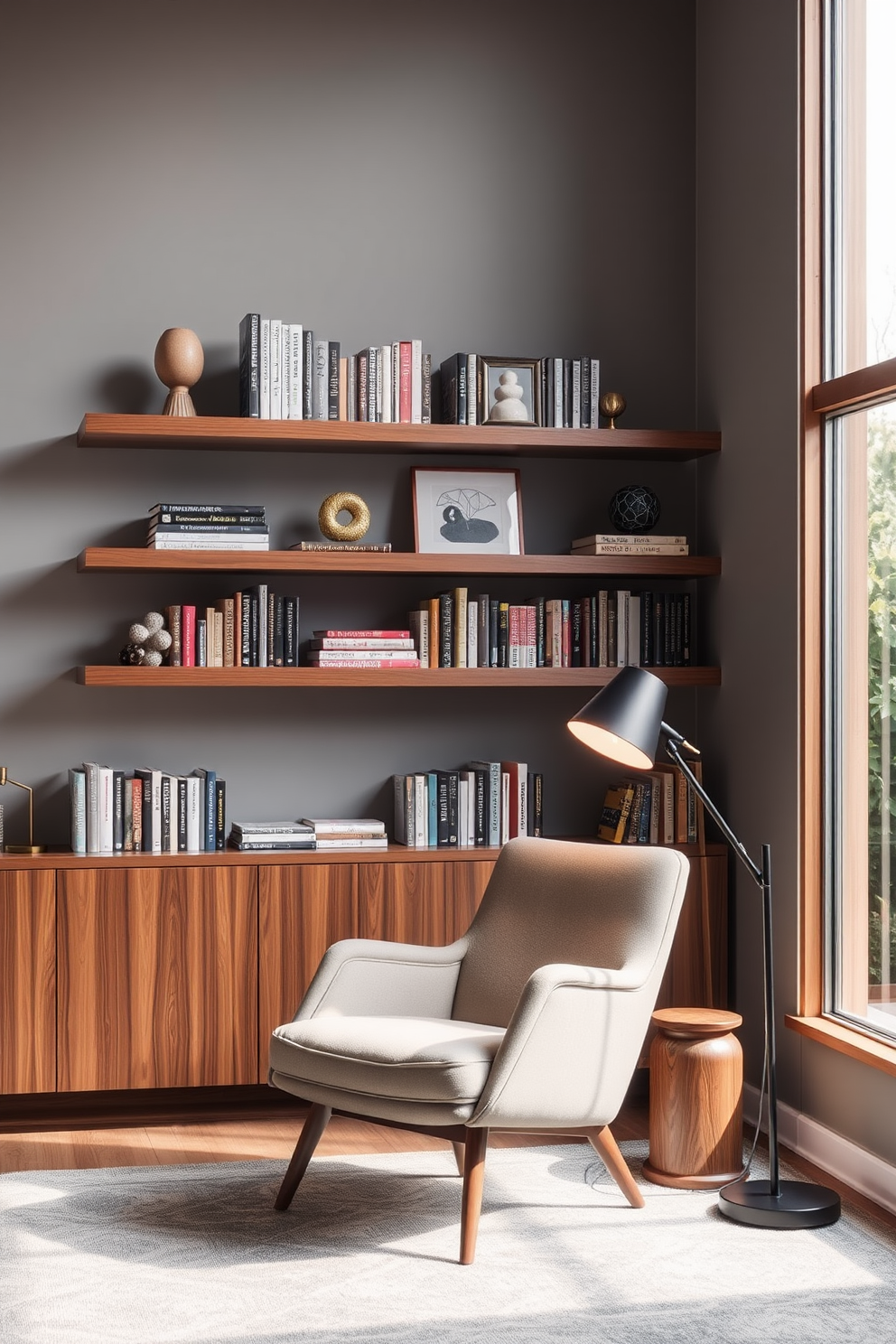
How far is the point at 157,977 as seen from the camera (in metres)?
4.04

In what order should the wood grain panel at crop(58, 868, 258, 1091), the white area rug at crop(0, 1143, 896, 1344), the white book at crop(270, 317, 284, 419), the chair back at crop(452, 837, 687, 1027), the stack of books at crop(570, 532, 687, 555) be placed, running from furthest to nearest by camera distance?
the stack of books at crop(570, 532, 687, 555) → the white book at crop(270, 317, 284, 419) → the wood grain panel at crop(58, 868, 258, 1091) → the chair back at crop(452, 837, 687, 1027) → the white area rug at crop(0, 1143, 896, 1344)

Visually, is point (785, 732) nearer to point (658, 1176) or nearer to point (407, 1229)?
point (658, 1176)

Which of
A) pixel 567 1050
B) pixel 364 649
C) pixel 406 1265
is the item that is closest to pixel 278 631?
pixel 364 649

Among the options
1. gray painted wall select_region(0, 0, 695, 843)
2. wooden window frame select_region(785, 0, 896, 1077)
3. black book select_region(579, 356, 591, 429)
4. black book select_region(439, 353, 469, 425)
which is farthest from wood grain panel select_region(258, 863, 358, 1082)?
black book select_region(579, 356, 591, 429)

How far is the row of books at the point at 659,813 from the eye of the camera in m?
4.43

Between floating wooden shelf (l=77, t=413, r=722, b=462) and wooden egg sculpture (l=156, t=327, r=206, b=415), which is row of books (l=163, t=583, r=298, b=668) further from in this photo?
wooden egg sculpture (l=156, t=327, r=206, b=415)

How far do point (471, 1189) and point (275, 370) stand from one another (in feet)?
7.67

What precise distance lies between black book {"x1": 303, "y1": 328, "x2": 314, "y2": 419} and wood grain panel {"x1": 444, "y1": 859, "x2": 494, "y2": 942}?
1.38 meters

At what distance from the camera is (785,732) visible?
4008 mm

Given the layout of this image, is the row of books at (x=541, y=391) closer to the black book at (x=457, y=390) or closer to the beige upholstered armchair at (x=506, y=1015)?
the black book at (x=457, y=390)

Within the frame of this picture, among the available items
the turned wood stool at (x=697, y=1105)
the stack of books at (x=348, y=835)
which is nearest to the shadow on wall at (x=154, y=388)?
the stack of books at (x=348, y=835)

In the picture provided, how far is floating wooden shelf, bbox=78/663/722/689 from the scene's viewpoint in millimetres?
4078

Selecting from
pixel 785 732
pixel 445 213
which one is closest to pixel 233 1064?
pixel 785 732

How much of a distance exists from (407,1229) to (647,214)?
10.5 ft
